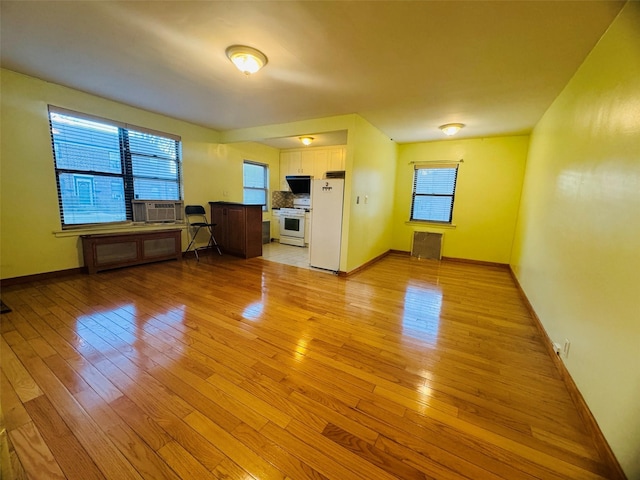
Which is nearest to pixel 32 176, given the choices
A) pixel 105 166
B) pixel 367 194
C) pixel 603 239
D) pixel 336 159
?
pixel 105 166

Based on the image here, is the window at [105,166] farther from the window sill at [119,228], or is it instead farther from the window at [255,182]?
the window at [255,182]

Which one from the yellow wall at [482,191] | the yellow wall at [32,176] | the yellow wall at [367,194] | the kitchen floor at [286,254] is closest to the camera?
the yellow wall at [32,176]

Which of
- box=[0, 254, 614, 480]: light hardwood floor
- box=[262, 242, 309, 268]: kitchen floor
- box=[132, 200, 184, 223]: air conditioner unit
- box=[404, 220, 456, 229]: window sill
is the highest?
box=[132, 200, 184, 223]: air conditioner unit

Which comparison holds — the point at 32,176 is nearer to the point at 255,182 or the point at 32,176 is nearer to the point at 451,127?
the point at 255,182

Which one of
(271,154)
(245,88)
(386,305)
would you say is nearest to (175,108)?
(245,88)

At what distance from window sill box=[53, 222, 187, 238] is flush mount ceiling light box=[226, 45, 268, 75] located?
125 inches

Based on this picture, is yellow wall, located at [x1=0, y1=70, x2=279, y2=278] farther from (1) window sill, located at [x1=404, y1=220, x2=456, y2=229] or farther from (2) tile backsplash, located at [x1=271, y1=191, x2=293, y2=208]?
(1) window sill, located at [x1=404, y1=220, x2=456, y2=229]

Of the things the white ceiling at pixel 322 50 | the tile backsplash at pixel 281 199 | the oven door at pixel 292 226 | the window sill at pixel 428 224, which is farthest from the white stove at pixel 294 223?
the white ceiling at pixel 322 50

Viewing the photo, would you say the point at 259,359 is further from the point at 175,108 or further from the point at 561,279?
the point at 175,108

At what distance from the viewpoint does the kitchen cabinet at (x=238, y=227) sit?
4641 mm

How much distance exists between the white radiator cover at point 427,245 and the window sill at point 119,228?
4.81 metres

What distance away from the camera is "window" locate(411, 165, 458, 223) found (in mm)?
5086

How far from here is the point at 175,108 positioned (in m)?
3.71

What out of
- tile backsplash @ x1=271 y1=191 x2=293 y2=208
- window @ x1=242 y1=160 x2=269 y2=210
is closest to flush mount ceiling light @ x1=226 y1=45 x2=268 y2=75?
window @ x1=242 y1=160 x2=269 y2=210
